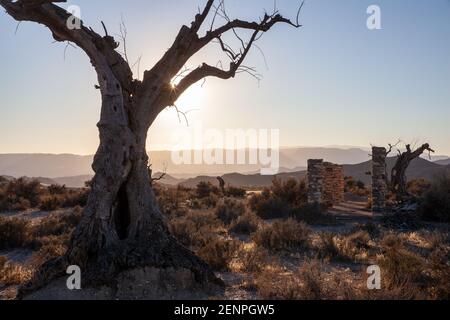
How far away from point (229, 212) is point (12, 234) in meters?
8.08

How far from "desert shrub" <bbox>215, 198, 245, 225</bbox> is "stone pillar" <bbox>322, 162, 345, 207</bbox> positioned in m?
6.44

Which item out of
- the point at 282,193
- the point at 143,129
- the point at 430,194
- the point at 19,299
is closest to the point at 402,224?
the point at 430,194

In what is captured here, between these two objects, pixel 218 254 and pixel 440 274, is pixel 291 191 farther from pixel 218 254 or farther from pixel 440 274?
pixel 440 274

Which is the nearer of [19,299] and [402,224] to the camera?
[19,299]

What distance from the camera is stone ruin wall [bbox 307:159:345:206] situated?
2239 centimetres

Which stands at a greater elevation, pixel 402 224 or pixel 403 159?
pixel 403 159

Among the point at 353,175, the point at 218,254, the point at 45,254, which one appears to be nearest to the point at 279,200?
the point at 218,254

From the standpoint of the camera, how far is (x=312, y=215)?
58.5ft

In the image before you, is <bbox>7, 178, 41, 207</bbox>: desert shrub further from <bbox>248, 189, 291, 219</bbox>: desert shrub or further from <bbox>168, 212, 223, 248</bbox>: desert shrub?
<bbox>168, 212, 223, 248</bbox>: desert shrub

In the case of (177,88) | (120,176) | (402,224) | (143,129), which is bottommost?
(402,224)

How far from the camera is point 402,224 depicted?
16031 millimetres
